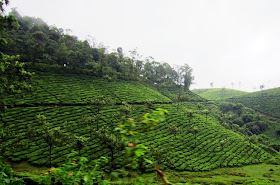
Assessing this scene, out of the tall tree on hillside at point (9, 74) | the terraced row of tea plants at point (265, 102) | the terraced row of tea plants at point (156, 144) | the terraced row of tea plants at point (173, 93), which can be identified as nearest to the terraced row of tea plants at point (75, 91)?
the terraced row of tea plants at point (156, 144)

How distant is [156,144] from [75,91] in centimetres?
2760

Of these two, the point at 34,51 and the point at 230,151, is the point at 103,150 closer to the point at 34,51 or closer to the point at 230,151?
the point at 230,151

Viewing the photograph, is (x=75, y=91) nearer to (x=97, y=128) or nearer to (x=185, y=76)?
(x=97, y=128)

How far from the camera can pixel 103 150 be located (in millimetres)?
29438

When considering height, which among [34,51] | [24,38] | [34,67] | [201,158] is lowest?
[201,158]

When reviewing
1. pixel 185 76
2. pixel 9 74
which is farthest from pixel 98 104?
pixel 185 76

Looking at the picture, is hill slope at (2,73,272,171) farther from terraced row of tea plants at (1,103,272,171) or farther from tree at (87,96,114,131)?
tree at (87,96,114,131)

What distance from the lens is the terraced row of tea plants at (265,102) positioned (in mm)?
75406

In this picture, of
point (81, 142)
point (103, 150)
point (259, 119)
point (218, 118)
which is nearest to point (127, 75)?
point (218, 118)

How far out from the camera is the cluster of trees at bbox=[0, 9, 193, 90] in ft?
179

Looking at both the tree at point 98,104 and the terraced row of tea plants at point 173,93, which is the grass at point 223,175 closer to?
the tree at point 98,104

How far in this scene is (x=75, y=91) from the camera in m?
48.5

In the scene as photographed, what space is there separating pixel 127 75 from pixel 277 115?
6300 centimetres

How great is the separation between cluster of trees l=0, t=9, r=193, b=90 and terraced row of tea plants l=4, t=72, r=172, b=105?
17.3ft
